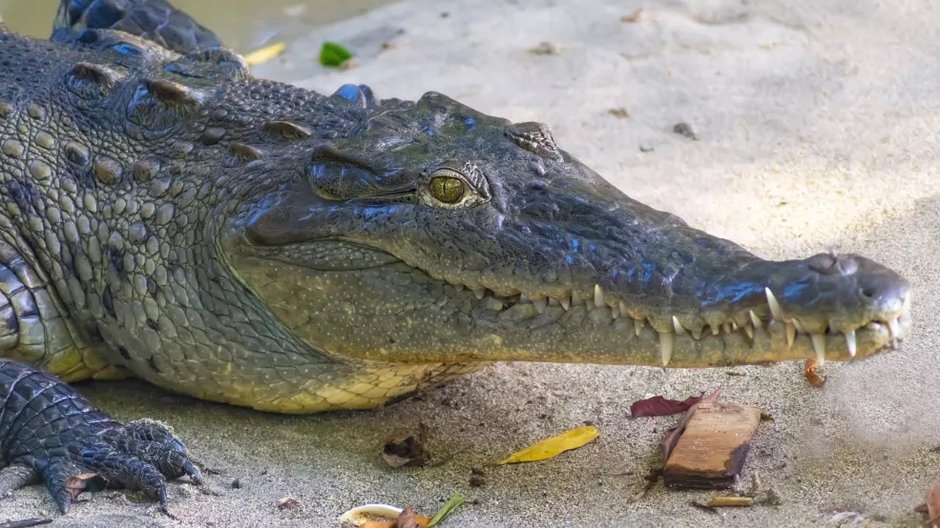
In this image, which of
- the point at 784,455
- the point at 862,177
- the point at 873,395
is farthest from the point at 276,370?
the point at 862,177

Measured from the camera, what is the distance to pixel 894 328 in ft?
9.73

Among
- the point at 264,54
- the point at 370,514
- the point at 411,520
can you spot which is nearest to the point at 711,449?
the point at 411,520

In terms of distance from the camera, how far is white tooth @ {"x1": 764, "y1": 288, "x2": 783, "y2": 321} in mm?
3019

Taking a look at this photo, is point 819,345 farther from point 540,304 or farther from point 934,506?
point 540,304

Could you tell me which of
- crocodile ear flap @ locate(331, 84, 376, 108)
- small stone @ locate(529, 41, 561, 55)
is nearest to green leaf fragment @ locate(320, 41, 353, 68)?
small stone @ locate(529, 41, 561, 55)

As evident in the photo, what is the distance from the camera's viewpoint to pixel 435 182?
367 cm

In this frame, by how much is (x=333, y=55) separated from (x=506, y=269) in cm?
427

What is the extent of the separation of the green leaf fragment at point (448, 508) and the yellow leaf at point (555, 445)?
278 millimetres

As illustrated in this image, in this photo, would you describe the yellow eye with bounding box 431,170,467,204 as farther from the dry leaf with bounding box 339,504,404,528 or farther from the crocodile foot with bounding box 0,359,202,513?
the crocodile foot with bounding box 0,359,202,513

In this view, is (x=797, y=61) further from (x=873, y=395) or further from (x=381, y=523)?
(x=381, y=523)

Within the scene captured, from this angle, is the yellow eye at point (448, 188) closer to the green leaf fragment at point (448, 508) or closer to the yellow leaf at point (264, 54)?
the green leaf fragment at point (448, 508)

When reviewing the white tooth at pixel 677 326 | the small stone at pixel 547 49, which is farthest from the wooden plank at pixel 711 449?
the small stone at pixel 547 49

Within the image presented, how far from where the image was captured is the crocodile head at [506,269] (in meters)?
3.04

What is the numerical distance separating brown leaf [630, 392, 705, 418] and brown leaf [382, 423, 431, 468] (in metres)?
0.70
